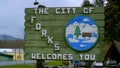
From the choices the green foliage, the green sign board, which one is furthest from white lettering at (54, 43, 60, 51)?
the green foliage

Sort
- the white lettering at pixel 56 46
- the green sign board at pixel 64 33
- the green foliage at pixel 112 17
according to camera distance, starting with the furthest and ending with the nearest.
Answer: the green foliage at pixel 112 17 → the white lettering at pixel 56 46 → the green sign board at pixel 64 33

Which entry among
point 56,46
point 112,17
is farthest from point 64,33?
point 112,17

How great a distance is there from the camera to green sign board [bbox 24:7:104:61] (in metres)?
12.3

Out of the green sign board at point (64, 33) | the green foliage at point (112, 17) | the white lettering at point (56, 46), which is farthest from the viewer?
the green foliage at point (112, 17)

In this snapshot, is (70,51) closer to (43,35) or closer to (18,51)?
(43,35)

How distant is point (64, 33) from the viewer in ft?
41.0

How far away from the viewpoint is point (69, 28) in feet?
40.7

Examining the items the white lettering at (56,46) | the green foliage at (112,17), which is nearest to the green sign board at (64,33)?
the white lettering at (56,46)

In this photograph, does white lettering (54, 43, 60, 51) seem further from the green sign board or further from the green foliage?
the green foliage

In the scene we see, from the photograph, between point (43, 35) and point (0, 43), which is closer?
point (43, 35)

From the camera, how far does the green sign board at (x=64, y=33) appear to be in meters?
12.3

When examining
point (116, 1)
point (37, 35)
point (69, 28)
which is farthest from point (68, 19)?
Answer: point (116, 1)

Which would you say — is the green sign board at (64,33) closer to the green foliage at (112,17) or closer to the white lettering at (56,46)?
the white lettering at (56,46)

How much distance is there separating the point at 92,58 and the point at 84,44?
0.48 meters
